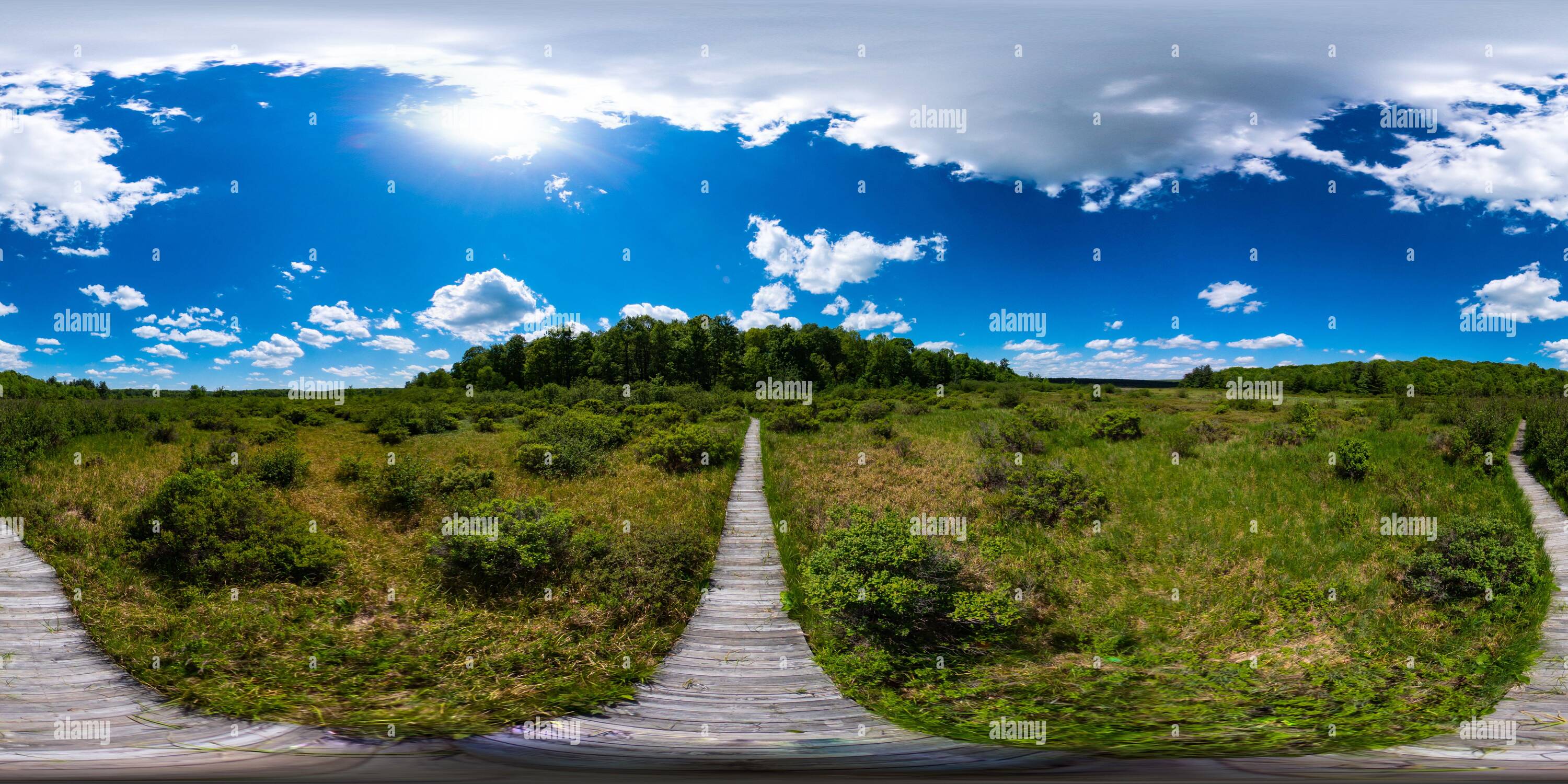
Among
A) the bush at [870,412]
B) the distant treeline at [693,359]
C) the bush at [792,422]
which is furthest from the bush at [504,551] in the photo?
the distant treeline at [693,359]

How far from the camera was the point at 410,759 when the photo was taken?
3.89 meters

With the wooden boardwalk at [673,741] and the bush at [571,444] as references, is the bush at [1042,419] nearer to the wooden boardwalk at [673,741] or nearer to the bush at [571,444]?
the wooden boardwalk at [673,741]

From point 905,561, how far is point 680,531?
15.0 feet

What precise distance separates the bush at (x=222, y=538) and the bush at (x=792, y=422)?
1748cm

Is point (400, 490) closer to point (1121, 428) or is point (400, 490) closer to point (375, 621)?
point (375, 621)

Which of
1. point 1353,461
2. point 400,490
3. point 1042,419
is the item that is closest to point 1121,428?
point 1042,419

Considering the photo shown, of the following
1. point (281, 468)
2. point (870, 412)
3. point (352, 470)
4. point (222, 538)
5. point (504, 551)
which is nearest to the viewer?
point (504, 551)

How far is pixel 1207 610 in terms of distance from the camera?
8.27 m

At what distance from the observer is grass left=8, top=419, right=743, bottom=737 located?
544cm

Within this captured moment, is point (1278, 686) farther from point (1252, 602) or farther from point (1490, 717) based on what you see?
point (1252, 602)

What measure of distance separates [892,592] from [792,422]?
1841 cm

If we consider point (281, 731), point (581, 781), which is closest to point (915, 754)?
point (581, 781)

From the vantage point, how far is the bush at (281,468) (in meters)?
12.7

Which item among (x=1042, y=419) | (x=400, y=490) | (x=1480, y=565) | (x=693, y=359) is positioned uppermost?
(x=693, y=359)
